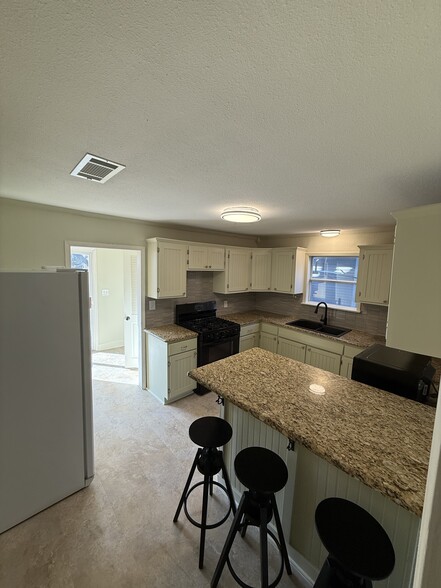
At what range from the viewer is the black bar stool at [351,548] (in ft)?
3.12

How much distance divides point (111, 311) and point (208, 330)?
114 inches

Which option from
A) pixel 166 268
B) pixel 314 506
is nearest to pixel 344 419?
pixel 314 506

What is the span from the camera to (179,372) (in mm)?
3359

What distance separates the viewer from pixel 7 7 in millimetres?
538

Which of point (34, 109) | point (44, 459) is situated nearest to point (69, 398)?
point (44, 459)

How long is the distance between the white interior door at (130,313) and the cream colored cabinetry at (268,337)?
7.35ft

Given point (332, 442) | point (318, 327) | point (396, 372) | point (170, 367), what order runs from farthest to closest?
point (318, 327) → point (170, 367) → point (396, 372) → point (332, 442)

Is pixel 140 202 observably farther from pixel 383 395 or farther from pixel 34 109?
pixel 383 395

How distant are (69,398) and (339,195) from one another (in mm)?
2741

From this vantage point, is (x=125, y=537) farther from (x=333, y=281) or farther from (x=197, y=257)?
(x=333, y=281)

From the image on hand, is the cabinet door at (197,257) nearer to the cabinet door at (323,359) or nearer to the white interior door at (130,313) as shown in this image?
the white interior door at (130,313)

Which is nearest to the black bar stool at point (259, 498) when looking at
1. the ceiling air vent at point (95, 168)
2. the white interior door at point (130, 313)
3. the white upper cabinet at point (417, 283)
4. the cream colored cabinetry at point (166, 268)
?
the white upper cabinet at point (417, 283)

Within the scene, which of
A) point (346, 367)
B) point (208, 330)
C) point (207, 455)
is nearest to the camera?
point (207, 455)

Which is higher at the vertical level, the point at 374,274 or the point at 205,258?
the point at 205,258
